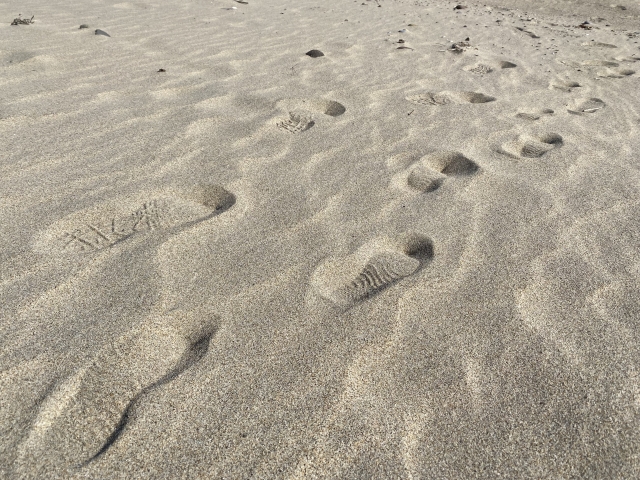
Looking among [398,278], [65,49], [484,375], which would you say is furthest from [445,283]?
[65,49]

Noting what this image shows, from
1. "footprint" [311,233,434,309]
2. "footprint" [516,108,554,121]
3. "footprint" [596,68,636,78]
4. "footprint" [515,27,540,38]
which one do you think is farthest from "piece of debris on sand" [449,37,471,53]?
"footprint" [311,233,434,309]

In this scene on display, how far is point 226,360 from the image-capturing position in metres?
1.24

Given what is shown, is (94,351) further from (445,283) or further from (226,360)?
(445,283)

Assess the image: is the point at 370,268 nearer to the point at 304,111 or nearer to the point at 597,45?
the point at 304,111

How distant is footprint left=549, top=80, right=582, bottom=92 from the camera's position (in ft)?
11.1

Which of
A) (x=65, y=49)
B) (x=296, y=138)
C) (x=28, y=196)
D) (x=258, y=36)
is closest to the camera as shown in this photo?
(x=28, y=196)

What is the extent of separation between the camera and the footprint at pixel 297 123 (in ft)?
8.30

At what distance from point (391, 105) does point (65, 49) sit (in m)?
2.43

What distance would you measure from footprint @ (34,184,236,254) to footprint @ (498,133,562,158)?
1.42m

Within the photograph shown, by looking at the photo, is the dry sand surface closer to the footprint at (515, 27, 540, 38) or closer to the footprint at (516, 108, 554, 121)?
the footprint at (516, 108, 554, 121)

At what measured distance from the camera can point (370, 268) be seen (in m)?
1.58

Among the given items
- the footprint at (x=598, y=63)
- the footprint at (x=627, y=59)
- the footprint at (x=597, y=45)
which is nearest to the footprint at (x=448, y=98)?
the footprint at (x=598, y=63)

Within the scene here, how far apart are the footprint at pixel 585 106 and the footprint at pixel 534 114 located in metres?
0.15

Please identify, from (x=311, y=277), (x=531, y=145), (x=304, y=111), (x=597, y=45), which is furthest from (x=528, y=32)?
(x=311, y=277)
